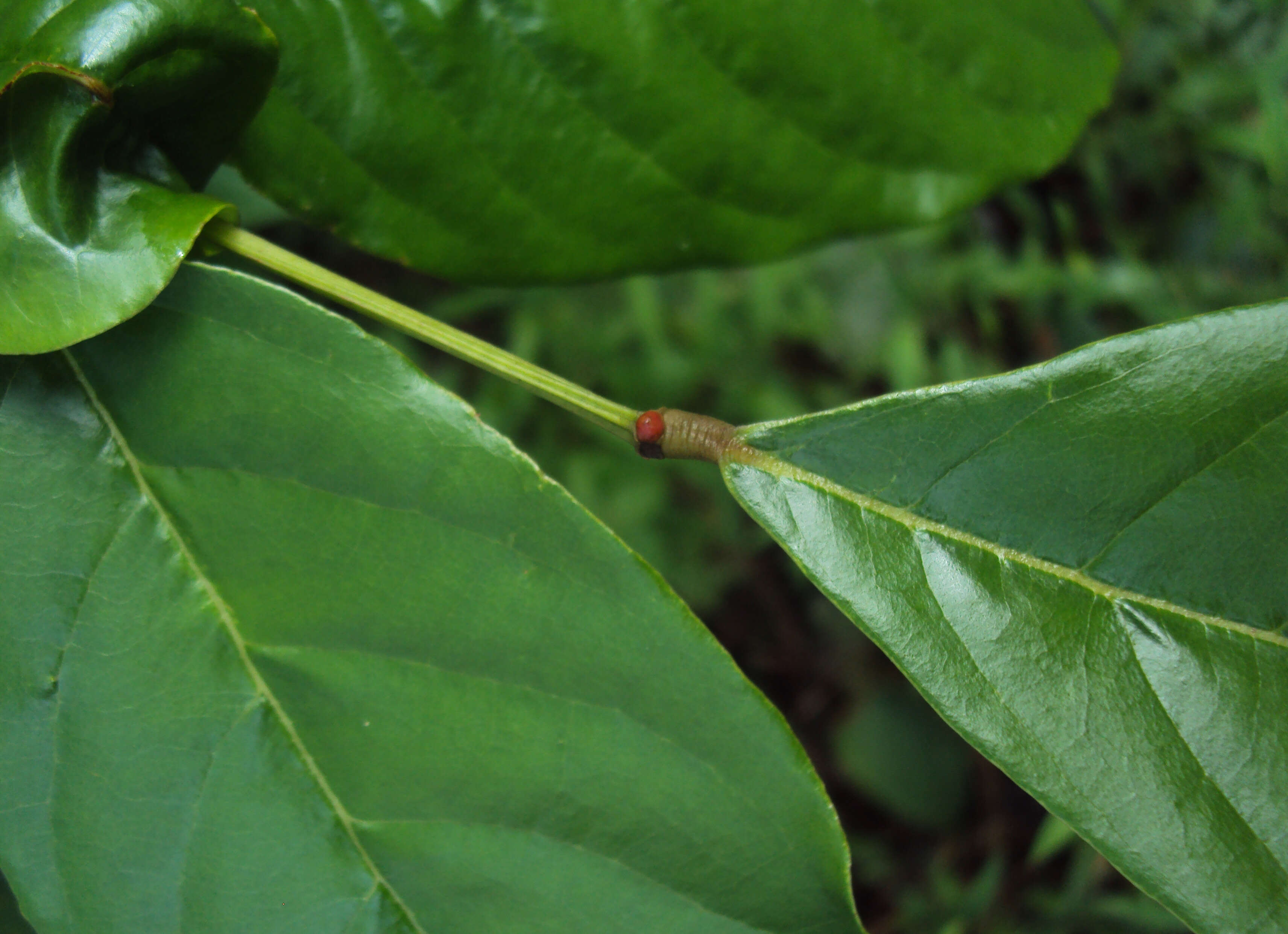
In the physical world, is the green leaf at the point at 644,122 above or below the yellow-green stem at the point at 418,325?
above

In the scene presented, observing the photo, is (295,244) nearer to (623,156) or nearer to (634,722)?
(623,156)

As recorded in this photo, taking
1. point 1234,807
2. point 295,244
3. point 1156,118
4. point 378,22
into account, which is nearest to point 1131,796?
point 1234,807

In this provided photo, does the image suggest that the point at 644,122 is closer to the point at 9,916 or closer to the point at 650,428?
the point at 650,428

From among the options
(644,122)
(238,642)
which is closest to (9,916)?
(238,642)

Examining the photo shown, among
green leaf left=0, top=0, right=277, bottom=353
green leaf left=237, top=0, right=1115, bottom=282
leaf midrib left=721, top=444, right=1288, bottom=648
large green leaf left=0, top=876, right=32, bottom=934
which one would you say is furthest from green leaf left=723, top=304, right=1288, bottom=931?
large green leaf left=0, top=876, right=32, bottom=934

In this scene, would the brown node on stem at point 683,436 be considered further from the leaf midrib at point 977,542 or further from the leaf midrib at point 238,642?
the leaf midrib at point 238,642

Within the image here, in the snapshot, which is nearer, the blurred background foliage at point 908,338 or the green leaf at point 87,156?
Answer: the green leaf at point 87,156

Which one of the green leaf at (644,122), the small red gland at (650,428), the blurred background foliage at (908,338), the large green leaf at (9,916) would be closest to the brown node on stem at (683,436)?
the small red gland at (650,428)

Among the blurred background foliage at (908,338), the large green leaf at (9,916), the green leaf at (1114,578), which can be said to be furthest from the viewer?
the blurred background foliage at (908,338)

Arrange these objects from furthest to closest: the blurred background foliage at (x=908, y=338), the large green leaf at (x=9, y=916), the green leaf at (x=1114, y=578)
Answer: the blurred background foliage at (x=908, y=338)
the large green leaf at (x=9, y=916)
the green leaf at (x=1114, y=578)
